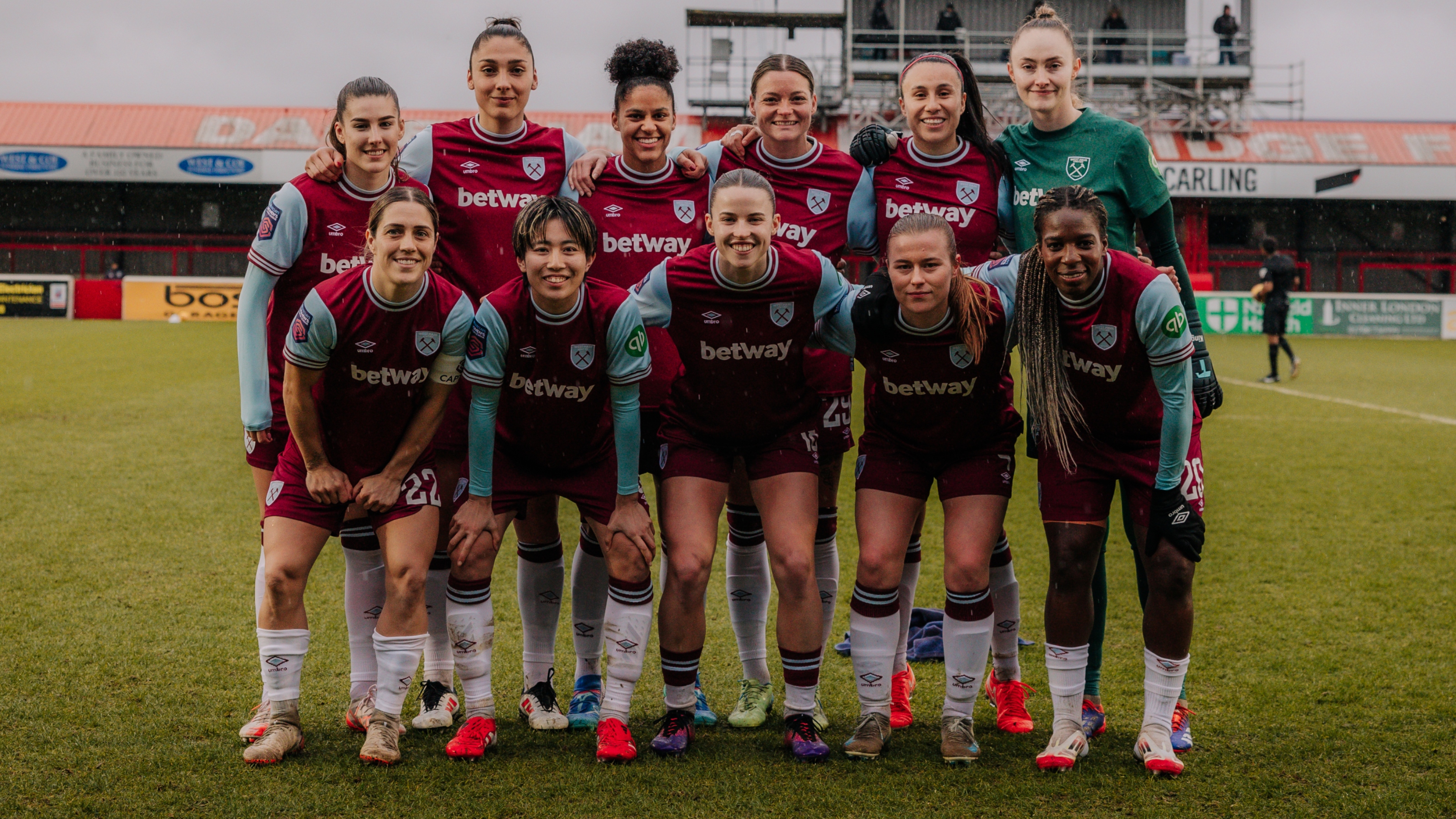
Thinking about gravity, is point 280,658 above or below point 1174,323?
below

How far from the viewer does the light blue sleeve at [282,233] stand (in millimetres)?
3422

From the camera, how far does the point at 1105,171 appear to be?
3541 mm

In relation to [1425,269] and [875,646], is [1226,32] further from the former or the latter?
[875,646]

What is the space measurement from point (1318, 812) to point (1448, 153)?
34090mm

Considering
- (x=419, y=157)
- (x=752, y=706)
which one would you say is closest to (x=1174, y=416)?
(x=752, y=706)

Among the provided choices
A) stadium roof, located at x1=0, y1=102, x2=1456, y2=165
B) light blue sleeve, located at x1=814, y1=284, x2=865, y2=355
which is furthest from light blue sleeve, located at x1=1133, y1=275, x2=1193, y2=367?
stadium roof, located at x1=0, y1=102, x2=1456, y2=165

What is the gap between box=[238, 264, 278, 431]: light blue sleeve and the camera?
336 centimetres

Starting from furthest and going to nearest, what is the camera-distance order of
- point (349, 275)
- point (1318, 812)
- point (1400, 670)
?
1. point (1400, 670)
2. point (349, 275)
3. point (1318, 812)

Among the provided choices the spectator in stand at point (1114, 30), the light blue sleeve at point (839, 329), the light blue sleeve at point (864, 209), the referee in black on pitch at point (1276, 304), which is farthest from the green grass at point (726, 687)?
the spectator in stand at point (1114, 30)

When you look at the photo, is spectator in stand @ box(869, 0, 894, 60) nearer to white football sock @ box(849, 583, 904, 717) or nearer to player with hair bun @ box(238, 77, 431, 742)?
player with hair bun @ box(238, 77, 431, 742)

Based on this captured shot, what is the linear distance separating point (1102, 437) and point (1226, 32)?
32.0 metres

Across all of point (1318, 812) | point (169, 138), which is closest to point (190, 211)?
point (169, 138)

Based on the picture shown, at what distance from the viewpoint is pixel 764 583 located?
3865 millimetres

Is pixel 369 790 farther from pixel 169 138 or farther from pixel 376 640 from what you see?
pixel 169 138
